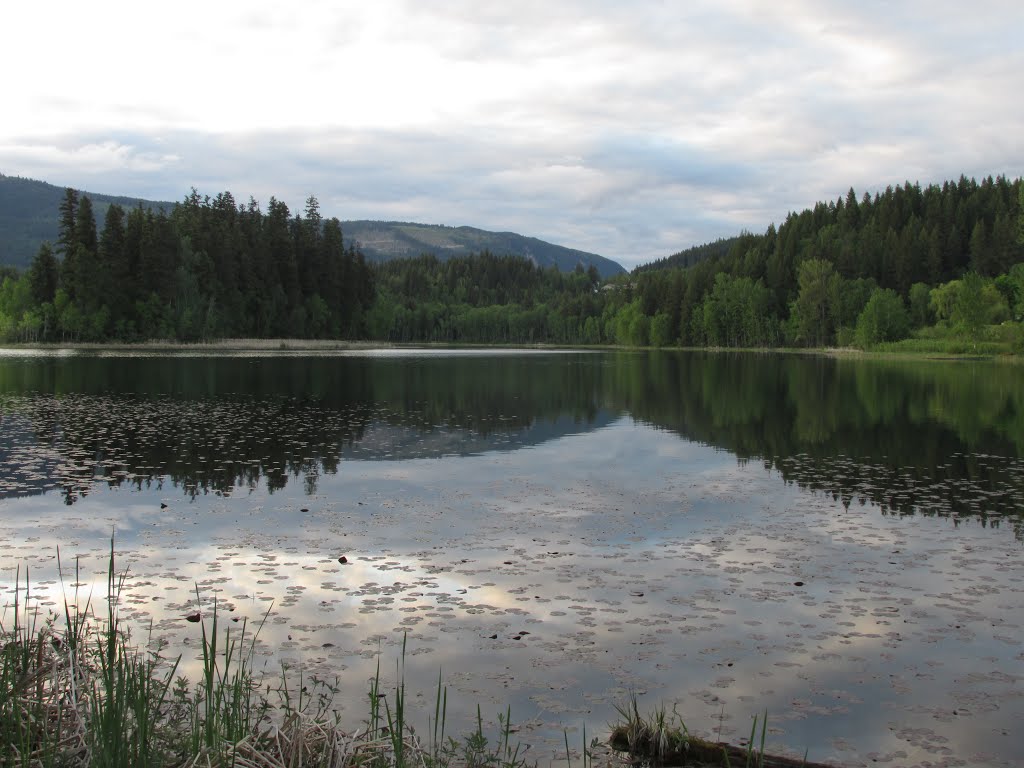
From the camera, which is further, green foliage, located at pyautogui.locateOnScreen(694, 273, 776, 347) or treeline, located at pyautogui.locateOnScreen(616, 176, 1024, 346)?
green foliage, located at pyautogui.locateOnScreen(694, 273, 776, 347)

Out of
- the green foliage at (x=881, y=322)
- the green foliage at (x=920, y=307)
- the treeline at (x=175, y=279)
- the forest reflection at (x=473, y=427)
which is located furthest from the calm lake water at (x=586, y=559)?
the green foliage at (x=920, y=307)

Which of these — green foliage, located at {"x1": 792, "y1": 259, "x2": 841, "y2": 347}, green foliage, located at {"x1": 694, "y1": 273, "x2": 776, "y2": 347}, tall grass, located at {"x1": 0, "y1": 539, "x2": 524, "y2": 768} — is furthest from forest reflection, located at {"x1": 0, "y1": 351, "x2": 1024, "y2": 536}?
green foliage, located at {"x1": 694, "y1": 273, "x2": 776, "y2": 347}

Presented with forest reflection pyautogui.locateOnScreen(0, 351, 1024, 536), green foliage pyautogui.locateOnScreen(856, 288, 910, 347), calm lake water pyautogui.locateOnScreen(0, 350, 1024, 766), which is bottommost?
calm lake water pyautogui.locateOnScreen(0, 350, 1024, 766)

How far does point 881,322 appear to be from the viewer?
144 meters

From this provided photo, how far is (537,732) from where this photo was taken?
25.7 ft

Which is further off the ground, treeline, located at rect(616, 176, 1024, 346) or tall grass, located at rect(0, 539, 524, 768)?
treeline, located at rect(616, 176, 1024, 346)

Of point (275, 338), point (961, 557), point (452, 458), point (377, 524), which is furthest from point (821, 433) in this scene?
point (275, 338)

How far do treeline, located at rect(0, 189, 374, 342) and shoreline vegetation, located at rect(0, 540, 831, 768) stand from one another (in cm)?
13635

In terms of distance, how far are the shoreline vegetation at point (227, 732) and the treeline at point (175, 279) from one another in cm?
13635

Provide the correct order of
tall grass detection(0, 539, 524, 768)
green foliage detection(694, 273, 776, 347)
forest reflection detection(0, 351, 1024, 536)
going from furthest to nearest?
1. green foliage detection(694, 273, 776, 347)
2. forest reflection detection(0, 351, 1024, 536)
3. tall grass detection(0, 539, 524, 768)

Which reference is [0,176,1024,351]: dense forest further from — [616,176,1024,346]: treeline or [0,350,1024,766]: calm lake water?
[0,350,1024,766]: calm lake water

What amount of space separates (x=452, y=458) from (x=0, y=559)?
13510 millimetres

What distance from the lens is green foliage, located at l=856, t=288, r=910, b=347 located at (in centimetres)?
14250

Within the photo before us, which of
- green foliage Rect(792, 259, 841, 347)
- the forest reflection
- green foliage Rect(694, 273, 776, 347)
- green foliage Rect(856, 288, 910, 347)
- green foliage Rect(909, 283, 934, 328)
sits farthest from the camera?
green foliage Rect(694, 273, 776, 347)
